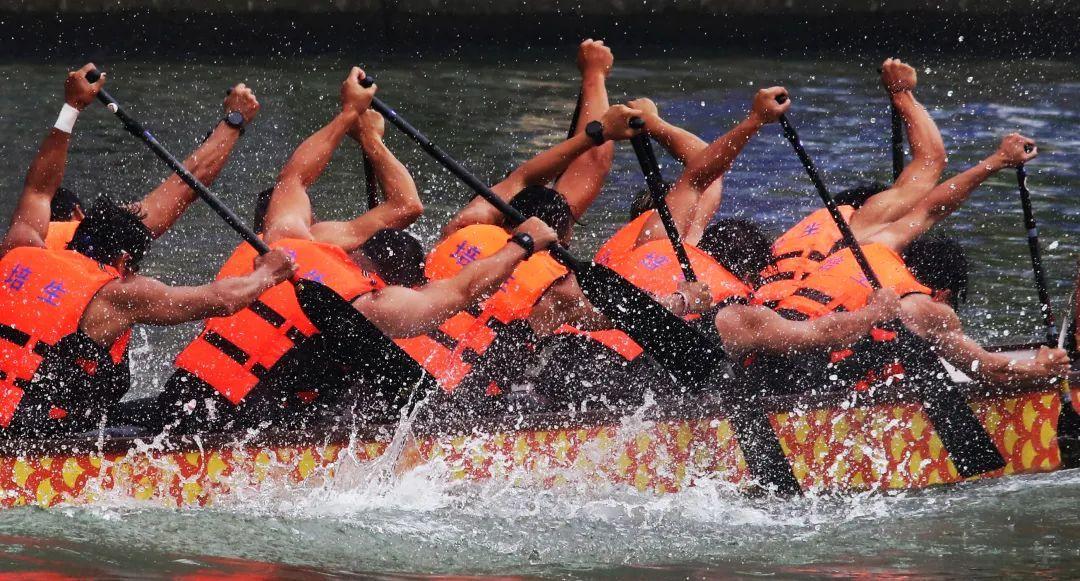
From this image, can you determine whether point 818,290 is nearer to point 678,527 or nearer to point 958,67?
point 678,527

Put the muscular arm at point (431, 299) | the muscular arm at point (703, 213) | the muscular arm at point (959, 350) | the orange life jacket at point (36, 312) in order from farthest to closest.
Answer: the muscular arm at point (703, 213) < the muscular arm at point (959, 350) < the muscular arm at point (431, 299) < the orange life jacket at point (36, 312)

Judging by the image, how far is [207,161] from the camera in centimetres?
639

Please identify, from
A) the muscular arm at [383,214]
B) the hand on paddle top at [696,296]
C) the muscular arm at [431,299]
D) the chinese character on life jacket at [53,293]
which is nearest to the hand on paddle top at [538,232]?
the muscular arm at [431,299]

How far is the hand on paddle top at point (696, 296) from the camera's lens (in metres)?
5.98

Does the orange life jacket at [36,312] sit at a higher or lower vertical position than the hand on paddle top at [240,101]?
lower

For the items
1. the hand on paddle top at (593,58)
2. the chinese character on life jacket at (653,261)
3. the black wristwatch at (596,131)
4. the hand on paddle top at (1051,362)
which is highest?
the hand on paddle top at (593,58)

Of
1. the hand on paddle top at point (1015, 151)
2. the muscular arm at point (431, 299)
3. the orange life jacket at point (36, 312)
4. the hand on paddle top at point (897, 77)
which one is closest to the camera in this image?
the orange life jacket at point (36, 312)

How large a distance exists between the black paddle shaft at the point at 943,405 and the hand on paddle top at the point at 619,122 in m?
0.59

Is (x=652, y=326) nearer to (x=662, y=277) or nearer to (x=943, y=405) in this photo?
(x=662, y=277)

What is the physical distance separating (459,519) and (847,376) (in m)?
1.73

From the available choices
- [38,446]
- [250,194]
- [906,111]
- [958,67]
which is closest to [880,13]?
[958,67]

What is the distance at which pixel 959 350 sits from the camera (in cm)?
629

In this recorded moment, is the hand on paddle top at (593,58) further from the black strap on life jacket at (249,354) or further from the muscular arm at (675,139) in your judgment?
the black strap on life jacket at (249,354)

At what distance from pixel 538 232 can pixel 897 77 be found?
221 cm
